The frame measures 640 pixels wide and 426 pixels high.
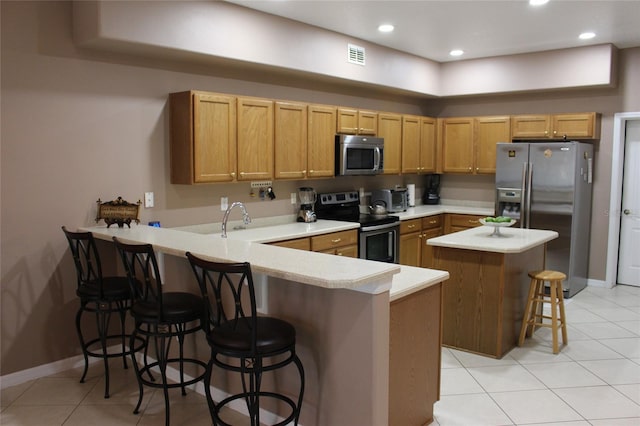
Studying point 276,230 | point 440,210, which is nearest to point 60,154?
point 276,230

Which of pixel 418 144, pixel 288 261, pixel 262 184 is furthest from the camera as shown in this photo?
pixel 418 144

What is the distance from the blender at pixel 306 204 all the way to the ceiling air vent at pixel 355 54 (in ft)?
4.68

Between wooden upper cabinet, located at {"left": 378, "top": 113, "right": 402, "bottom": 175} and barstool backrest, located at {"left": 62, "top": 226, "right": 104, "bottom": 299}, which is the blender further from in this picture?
barstool backrest, located at {"left": 62, "top": 226, "right": 104, "bottom": 299}

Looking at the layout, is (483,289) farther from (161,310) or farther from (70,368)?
(70,368)

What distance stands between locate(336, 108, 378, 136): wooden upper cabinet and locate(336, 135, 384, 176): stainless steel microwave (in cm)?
10

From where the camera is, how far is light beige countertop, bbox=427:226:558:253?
3.96m

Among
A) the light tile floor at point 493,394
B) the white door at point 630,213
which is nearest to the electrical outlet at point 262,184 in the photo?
the light tile floor at point 493,394

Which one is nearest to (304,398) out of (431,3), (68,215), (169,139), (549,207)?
(68,215)

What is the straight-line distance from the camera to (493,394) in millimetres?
3445

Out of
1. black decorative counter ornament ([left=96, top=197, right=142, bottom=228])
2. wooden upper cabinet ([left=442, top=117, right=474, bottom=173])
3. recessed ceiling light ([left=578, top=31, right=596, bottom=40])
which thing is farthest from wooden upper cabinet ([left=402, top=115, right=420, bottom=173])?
black decorative counter ornament ([left=96, top=197, right=142, bottom=228])

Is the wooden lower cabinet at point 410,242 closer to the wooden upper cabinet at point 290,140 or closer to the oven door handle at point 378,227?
the oven door handle at point 378,227

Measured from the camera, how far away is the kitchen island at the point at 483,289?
400cm

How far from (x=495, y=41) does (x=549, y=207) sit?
1936mm

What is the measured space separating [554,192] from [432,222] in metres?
1.45
